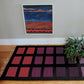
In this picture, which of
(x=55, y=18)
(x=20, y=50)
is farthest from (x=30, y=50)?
(x=55, y=18)

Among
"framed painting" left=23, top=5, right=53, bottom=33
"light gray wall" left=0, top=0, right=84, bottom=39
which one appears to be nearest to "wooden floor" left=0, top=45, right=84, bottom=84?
"light gray wall" left=0, top=0, right=84, bottom=39

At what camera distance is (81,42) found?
8.02 feet

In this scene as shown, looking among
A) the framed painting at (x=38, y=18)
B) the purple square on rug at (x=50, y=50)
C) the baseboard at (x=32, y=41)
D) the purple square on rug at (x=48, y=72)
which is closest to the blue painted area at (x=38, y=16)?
the framed painting at (x=38, y=18)

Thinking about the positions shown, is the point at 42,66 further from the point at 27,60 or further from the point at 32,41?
the point at 32,41

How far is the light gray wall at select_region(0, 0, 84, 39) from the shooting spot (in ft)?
7.72

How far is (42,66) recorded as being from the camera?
217 cm

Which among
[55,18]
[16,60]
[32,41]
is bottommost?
[16,60]

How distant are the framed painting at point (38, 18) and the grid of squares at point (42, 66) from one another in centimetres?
41

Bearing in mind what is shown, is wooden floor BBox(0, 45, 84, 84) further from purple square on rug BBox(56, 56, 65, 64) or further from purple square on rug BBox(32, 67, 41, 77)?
purple square on rug BBox(56, 56, 65, 64)

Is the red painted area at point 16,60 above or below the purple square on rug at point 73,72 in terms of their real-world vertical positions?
above

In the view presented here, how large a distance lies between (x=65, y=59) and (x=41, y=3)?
3.67 ft

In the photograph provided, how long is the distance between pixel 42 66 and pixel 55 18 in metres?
0.97

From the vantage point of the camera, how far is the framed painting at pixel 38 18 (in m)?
2.39

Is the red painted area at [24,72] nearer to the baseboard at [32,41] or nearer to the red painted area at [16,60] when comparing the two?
A: the red painted area at [16,60]
